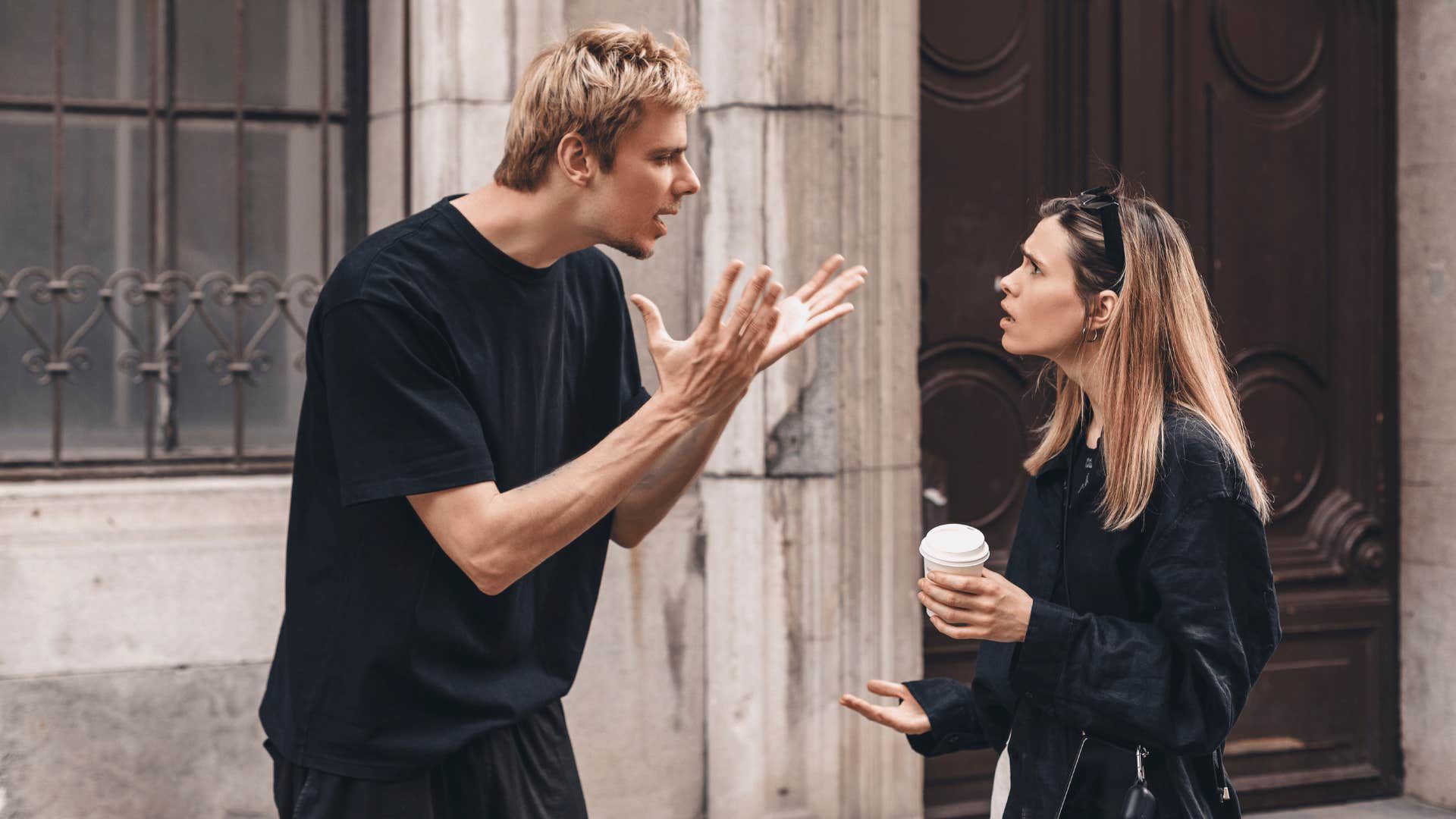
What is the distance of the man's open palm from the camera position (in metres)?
2.29

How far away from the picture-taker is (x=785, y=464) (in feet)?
14.6

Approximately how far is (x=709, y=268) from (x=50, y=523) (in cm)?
210

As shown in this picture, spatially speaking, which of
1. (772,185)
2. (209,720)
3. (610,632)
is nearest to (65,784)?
(209,720)

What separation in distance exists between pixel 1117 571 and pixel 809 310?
670 millimetres

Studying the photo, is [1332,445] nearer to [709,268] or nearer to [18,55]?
[709,268]

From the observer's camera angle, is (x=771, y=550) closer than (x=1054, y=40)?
Yes

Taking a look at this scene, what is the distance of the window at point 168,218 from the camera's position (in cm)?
427

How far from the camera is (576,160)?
2.38 meters

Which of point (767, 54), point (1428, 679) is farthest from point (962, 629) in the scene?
point (1428, 679)

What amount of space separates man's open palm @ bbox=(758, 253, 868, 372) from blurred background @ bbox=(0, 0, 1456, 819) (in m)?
2.04

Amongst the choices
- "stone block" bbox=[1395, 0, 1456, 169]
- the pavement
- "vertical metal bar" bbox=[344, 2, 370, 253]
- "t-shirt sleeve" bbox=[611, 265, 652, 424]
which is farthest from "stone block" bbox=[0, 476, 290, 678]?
"stone block" bbox=[1395, 0, 1456, 169]

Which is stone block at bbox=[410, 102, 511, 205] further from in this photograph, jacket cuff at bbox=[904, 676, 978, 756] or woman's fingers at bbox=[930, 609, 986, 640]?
woman's fingers at bbox=[930, 609, 986, 640]

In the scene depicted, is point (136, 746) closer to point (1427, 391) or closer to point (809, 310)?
point (809, 310)

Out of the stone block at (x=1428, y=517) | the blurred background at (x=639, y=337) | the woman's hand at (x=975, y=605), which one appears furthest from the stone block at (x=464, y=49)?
the stone block at (x=1428, y=517)
